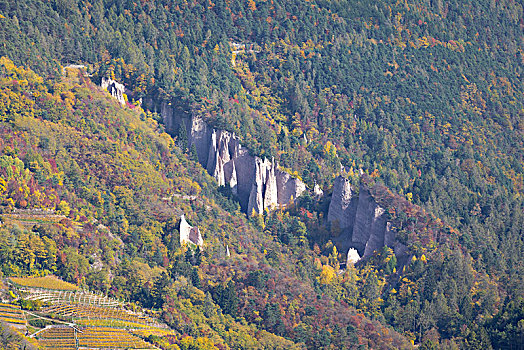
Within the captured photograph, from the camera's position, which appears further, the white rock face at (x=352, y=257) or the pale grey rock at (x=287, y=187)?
the pale grey rock at (x=287, y=187)

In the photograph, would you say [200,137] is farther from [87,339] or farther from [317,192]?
[87,339]

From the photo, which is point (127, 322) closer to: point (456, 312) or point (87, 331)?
point (87, 331)

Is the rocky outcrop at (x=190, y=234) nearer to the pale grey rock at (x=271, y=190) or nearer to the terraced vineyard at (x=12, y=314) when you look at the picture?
the pale grey rock at (x=271, y=190)

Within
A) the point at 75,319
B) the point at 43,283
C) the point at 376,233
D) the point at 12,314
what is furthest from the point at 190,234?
the point at 12,314

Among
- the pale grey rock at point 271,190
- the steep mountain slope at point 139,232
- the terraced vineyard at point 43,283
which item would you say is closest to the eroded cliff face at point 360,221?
the steep mountain slope at point 139,232

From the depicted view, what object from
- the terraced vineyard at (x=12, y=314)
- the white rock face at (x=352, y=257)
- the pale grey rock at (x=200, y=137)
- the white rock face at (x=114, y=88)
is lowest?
the white rock face at (x=352, y=257)

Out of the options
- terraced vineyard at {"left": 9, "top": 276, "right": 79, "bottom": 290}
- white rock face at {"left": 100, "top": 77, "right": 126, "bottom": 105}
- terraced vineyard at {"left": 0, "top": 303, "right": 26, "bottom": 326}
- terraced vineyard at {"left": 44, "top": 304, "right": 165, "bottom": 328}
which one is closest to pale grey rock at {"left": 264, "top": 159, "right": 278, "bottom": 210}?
white rock face at {"left": 100, "top": 77, "right": 126, "bottom": 105}

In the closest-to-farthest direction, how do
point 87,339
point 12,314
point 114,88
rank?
point 12,314 < point 87,339 < point 114,88
